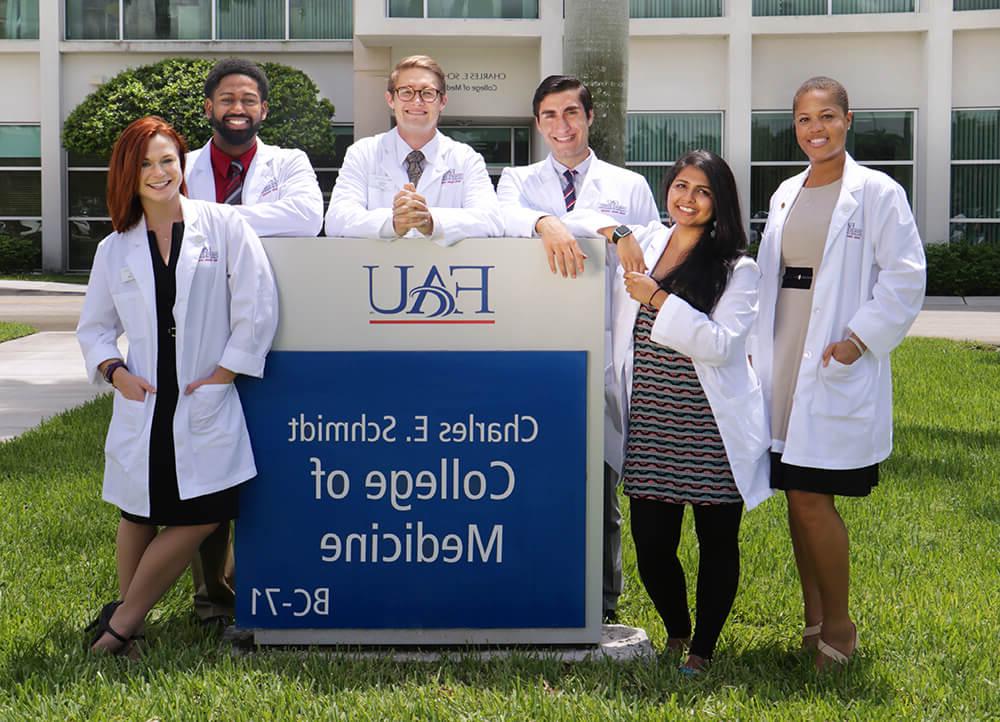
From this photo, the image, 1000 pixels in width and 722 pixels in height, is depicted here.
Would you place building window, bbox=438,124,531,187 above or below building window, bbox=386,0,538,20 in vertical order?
below

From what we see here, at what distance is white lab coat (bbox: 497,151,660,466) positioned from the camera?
4.40 meters

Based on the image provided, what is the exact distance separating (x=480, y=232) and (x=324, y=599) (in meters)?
1.37

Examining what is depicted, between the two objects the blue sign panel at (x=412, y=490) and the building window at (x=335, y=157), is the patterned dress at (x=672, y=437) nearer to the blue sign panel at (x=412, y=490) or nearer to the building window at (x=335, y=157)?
the blue sign panel at (x=412, y=490)

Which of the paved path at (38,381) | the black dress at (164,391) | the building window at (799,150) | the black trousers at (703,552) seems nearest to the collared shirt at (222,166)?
the black dress at (164,391)

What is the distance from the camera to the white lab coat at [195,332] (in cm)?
404

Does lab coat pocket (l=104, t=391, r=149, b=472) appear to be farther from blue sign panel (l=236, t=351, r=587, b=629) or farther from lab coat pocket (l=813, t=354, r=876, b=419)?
lab coat pocket (l=813, t=354, r=876, b=419)

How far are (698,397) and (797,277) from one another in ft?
1.72

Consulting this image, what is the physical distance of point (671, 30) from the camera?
2517cm

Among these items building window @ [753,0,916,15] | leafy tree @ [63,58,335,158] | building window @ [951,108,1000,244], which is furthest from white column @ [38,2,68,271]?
building window @ [951,108,1000,244]

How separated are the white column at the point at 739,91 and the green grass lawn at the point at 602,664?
19.4m

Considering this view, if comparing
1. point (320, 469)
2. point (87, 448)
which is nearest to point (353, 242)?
point (320, 469)

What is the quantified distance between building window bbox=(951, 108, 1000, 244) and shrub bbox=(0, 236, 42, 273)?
20789 mm

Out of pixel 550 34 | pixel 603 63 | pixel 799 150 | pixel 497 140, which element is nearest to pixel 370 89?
pixel 497 140

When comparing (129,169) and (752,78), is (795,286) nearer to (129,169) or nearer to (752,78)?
(129,169)
